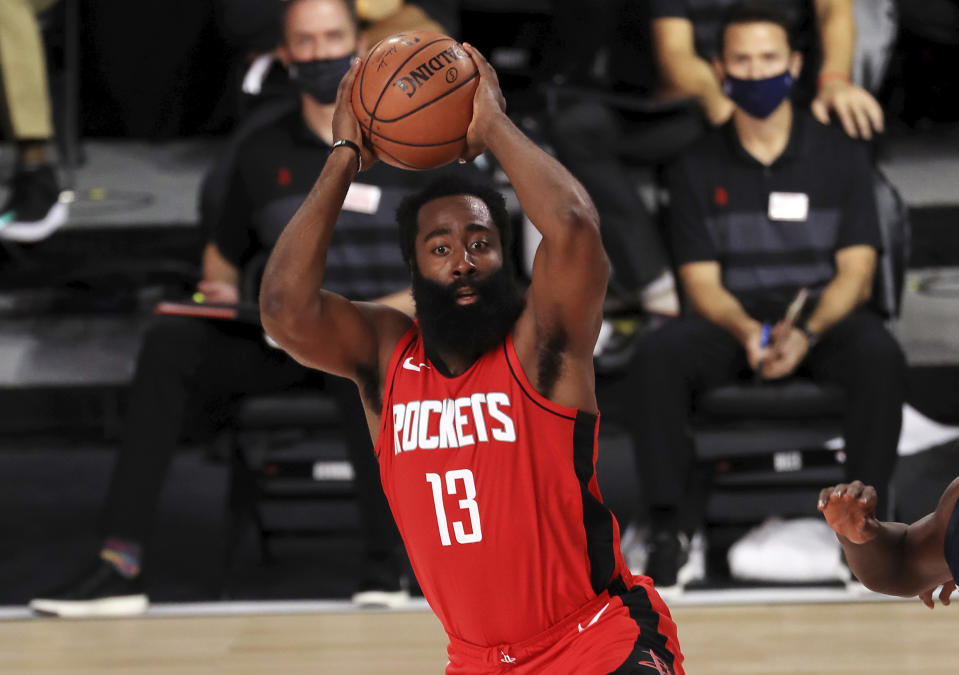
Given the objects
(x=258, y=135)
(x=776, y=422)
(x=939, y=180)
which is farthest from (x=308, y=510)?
(x=939, y=180)

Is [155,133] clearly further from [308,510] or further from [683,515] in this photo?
[683,515]

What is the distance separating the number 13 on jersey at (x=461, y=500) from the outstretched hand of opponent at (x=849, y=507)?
0.64m

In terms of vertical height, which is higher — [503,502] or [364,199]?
[503,502]

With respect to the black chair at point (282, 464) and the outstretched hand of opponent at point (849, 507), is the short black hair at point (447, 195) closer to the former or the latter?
the outstretched hand of opponent at point (849, 507)

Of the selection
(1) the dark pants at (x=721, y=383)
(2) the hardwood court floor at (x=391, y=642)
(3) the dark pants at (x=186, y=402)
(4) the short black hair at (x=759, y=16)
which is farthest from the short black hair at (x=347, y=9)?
(2) the hardwood court floor at (x=391, y=642)

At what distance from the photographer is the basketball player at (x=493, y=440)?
2.36 meters

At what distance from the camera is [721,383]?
14.1 feet

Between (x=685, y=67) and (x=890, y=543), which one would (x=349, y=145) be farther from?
(x=685, y=67)

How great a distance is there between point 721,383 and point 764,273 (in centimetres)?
48

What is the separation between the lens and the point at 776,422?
4.31 m

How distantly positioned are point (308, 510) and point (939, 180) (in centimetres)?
310

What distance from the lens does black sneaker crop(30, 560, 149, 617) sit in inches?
159

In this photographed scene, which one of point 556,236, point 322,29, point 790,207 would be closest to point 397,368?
point 556,236

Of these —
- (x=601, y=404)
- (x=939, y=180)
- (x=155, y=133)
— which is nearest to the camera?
(x=601, y=404)
